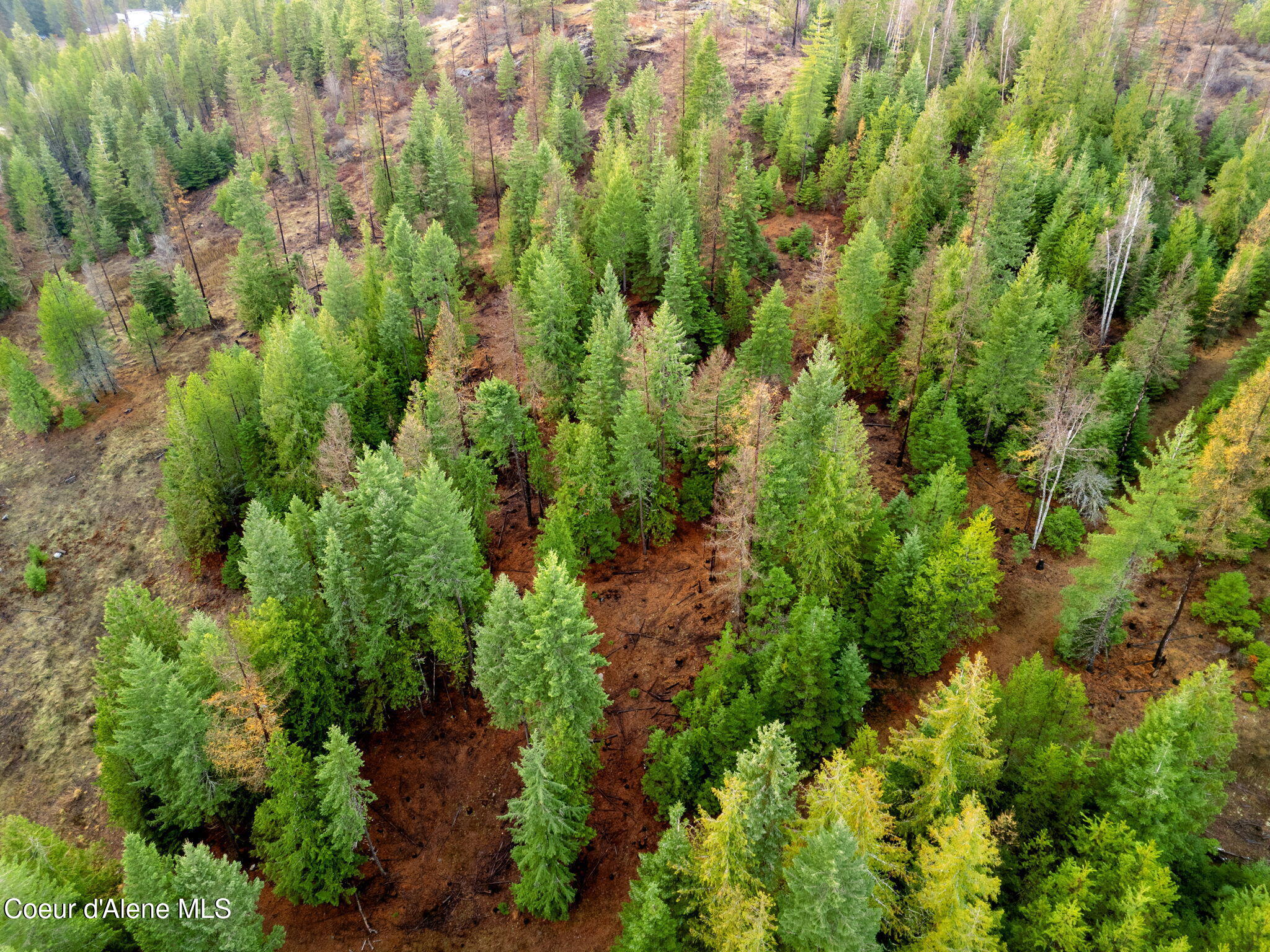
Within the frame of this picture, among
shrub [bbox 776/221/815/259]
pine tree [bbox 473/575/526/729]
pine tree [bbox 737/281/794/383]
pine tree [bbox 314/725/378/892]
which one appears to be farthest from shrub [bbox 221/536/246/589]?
shrub [bbox 776/221/815/259]

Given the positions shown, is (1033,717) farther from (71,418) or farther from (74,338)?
(74,338)

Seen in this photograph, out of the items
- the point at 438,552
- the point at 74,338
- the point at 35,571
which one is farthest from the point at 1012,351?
the point at 74,338


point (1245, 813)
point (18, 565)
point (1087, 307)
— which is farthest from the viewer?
point (18, 565)

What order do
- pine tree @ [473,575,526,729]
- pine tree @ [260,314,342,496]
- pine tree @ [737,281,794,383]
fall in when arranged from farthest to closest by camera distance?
pine tree @ [260,314,342,496], pine tree @ [737,281,794,383], pine tree @ [473,575,526,729]

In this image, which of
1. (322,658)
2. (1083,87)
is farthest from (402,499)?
(1083,87)

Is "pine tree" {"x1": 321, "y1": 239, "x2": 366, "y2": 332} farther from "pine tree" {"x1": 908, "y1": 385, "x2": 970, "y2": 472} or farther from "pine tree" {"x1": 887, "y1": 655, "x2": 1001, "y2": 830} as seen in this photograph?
"pine tree" {"x1": 887, "y1": 655, "x2": 1001, "y2": 830}

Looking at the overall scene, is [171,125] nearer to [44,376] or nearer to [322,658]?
[44,376]
